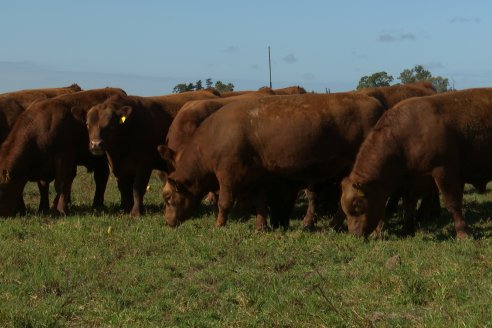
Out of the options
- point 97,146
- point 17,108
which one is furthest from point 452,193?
point 17,108

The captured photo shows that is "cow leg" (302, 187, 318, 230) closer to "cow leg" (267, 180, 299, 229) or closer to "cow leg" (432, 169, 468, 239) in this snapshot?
"cow leg" (267, 180, 299, 229)

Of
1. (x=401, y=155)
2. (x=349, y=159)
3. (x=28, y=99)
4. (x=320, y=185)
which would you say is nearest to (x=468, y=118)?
(x=401, y=155)

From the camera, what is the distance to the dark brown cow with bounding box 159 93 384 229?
1028cm

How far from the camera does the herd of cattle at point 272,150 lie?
9.47m

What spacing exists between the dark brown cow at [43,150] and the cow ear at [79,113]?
4 centimetres

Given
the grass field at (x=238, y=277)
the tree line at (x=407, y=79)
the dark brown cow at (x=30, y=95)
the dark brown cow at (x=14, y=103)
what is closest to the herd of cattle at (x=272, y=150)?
the grass field at (x=238, y=277)

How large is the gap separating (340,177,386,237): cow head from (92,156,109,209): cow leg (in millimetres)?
5357

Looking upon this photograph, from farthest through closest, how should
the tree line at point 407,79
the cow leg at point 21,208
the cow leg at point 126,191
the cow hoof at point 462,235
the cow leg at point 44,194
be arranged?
the tree line at point 407,79, the cow leg at point 44,194, the cow leg at point 126,191, the cow leg at point 21,208, the cow hoof at point 462,235

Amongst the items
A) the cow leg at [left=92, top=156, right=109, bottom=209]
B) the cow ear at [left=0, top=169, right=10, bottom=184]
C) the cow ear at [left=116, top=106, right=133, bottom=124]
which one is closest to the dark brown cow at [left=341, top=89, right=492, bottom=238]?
the cow ear at [left=116, top=106, right=133, bottom=124]

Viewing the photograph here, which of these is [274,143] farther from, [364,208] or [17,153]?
[17,153]

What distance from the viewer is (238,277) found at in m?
7.42

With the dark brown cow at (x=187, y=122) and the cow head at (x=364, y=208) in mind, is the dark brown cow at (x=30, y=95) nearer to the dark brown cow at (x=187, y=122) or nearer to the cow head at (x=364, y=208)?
the dark brown cow at (x=187, y=122)

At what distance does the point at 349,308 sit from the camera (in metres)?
6.27

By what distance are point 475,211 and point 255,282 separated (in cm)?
560
